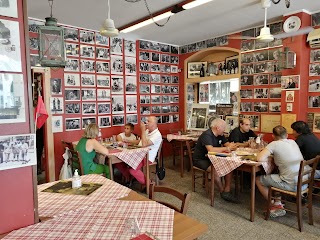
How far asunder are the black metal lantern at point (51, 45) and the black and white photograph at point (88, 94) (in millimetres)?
2322

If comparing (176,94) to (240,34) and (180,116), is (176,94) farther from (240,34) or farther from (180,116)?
(240,34)

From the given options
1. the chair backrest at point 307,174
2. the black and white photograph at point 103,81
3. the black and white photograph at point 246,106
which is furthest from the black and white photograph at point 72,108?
the chair backrest at point 307,174

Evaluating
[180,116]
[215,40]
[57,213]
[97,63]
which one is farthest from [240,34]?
[57,213]

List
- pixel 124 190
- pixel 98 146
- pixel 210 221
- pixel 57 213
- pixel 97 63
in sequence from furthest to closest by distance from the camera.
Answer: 1. pixel 97 63
2. pixel 98 146
3. pixel 210 221
4. pixel 124 190
5. pixel 57 213

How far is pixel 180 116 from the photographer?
6.63 metres

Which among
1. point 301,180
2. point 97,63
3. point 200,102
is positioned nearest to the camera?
point 301,180

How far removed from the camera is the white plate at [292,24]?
4.03m

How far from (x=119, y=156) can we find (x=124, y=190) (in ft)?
5.26

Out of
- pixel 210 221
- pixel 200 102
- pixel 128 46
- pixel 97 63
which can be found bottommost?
pixel 210 221

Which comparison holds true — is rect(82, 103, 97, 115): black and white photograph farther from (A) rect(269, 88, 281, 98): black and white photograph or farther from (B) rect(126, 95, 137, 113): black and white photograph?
(A) rect(269, 88, 281, 98): black and white photograph

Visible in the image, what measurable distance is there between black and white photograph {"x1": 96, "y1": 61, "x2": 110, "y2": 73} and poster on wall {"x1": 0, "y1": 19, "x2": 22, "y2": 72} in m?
3.86

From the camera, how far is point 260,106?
191 inches

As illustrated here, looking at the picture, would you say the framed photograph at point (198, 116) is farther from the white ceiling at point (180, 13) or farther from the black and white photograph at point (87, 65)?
the black and white photograph at point (87, 65)

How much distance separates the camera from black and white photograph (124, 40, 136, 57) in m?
5.44
